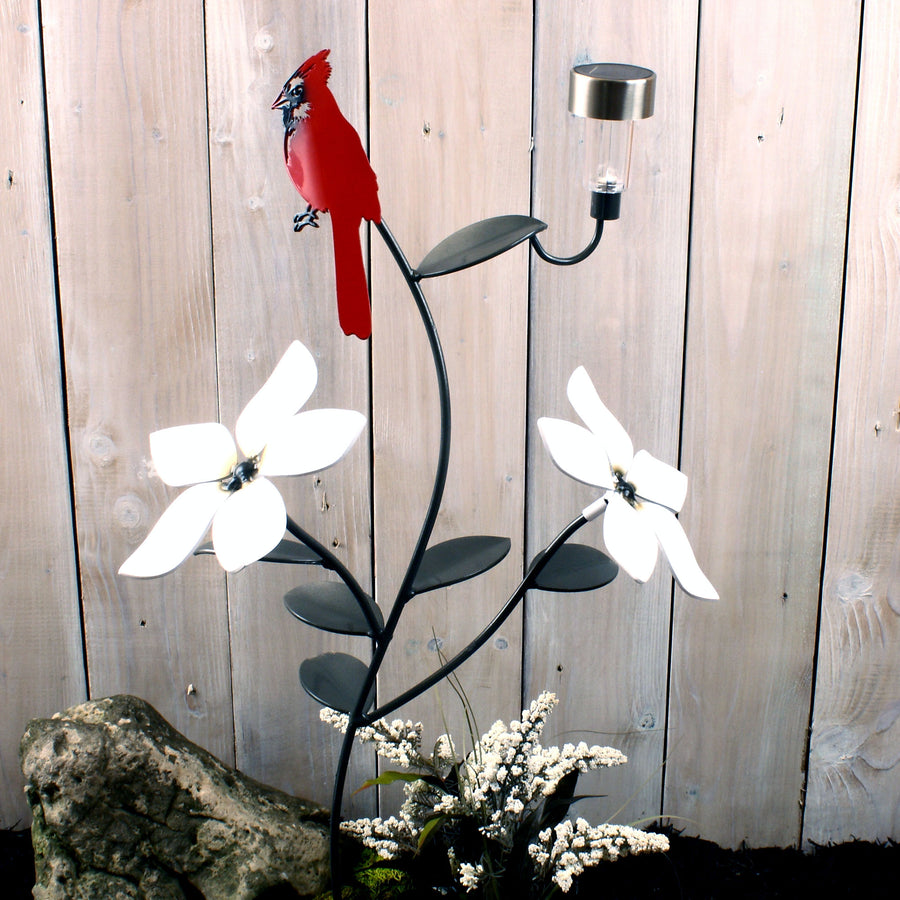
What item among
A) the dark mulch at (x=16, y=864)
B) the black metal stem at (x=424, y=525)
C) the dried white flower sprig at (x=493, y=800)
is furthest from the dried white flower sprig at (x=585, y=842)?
the dark mulch at (x=16, y=864)

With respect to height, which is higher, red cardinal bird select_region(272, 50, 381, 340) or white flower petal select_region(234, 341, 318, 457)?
red cardinal bird select_region(272, 50, 381, 340)

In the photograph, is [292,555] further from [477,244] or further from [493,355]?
[493,355]

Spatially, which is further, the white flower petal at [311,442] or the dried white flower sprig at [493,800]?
the dried white flower sprig at [493,800]

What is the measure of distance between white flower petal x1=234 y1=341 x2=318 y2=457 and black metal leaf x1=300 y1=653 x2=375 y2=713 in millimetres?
312

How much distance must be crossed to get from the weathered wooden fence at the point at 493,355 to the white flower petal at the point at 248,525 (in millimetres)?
457

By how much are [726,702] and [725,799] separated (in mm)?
157

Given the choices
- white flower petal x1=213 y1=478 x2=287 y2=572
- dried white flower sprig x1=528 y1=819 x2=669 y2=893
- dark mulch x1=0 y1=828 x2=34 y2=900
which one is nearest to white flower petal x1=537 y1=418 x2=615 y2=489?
white flower petal x1=213 y1=478 x2=287 y2=572

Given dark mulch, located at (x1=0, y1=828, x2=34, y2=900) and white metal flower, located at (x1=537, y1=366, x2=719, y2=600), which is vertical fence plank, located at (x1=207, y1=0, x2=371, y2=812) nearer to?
dark mulch, located at (x1=0, y1=828, x2=34, y2=900)

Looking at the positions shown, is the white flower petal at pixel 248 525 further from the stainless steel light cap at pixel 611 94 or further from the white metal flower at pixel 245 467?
the stainless steel light cap at pixel 611 94

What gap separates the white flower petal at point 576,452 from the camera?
0.77m

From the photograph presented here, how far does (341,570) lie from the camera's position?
846 mm

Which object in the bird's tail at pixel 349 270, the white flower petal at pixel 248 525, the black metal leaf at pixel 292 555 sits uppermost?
the bird's tail at pixel 349 270

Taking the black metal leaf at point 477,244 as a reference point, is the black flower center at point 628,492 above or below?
below

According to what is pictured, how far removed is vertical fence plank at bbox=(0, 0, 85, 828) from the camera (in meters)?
1.11
